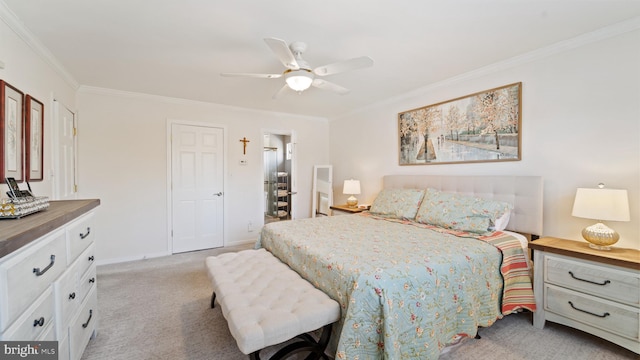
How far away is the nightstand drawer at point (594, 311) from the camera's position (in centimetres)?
175

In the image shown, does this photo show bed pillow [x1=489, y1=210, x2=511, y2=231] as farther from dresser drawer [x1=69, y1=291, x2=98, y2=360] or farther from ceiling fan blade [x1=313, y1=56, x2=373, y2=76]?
dresser drawer [x1=69, y1=291, x2=98, y2=360]

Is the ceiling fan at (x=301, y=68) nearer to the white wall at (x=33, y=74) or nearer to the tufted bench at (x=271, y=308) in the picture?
the white wall at (x=33, y=74)

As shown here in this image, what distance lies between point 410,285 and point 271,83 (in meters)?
2.81

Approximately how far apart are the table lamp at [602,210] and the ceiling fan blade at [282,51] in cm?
246

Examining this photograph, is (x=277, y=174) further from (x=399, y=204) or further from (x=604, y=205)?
(x=604, y=205)

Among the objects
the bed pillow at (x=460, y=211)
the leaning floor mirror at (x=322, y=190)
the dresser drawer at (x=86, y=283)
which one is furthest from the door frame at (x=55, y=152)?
the bed pillow at (x=460, y=211)

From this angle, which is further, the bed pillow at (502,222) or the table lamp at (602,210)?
the bed pillow at (502,222)

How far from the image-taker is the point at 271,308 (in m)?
1.57

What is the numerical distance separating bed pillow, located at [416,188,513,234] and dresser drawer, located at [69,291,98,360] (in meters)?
2.95

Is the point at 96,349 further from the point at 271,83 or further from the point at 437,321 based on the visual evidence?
the point at 271,83

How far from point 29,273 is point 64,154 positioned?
8.66ft

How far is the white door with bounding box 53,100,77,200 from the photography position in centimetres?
275

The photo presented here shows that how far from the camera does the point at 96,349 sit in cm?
191

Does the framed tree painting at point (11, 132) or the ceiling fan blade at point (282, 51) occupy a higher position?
the ceiling fan blade at point (282, 51)
